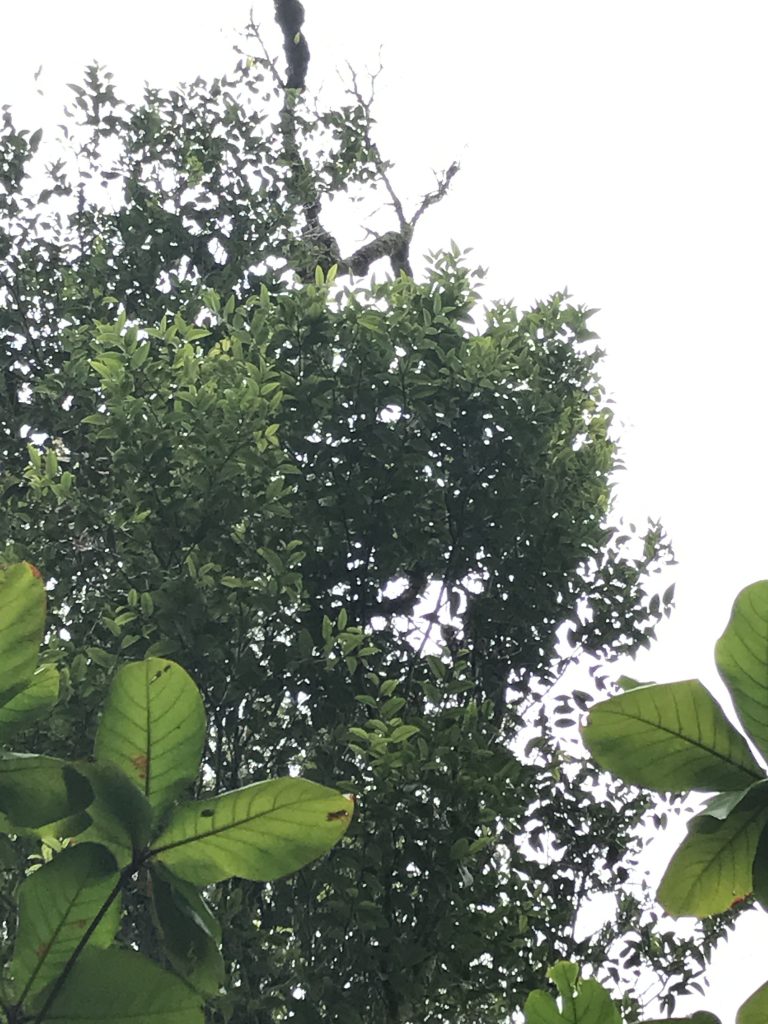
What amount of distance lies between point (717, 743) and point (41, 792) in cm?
42

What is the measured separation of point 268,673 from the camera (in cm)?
309

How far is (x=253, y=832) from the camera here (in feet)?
2.01

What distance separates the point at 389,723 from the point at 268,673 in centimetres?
67

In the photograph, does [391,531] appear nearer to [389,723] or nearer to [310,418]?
[310,418]

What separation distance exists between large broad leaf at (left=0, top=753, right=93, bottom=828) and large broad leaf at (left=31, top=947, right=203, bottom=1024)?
0.08 meters

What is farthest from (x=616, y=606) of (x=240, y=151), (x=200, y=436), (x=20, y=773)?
(x=20, y=773)

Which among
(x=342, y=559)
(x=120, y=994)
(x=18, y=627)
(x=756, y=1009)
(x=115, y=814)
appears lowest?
(x=756, y=1009)

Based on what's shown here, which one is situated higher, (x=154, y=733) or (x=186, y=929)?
(x=154, y=733)

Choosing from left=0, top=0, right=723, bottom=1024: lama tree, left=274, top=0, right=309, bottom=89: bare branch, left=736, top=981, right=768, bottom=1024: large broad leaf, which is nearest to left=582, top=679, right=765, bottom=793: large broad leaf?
left=736, top=981, right=768, bottom=1024: large broad leaf

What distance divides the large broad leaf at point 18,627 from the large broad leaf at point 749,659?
1.43 ft

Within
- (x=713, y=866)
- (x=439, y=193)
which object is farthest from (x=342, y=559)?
(x=439, y=193)

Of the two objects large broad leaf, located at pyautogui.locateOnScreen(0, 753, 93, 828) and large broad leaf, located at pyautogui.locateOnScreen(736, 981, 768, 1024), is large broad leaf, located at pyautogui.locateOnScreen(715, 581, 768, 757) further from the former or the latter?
large broad leaf, located at pyautogui.locateOnScreen(0, 753, 93, 828)

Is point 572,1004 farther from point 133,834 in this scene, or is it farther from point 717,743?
point 133,834

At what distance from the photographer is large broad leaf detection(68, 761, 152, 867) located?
60 cm
